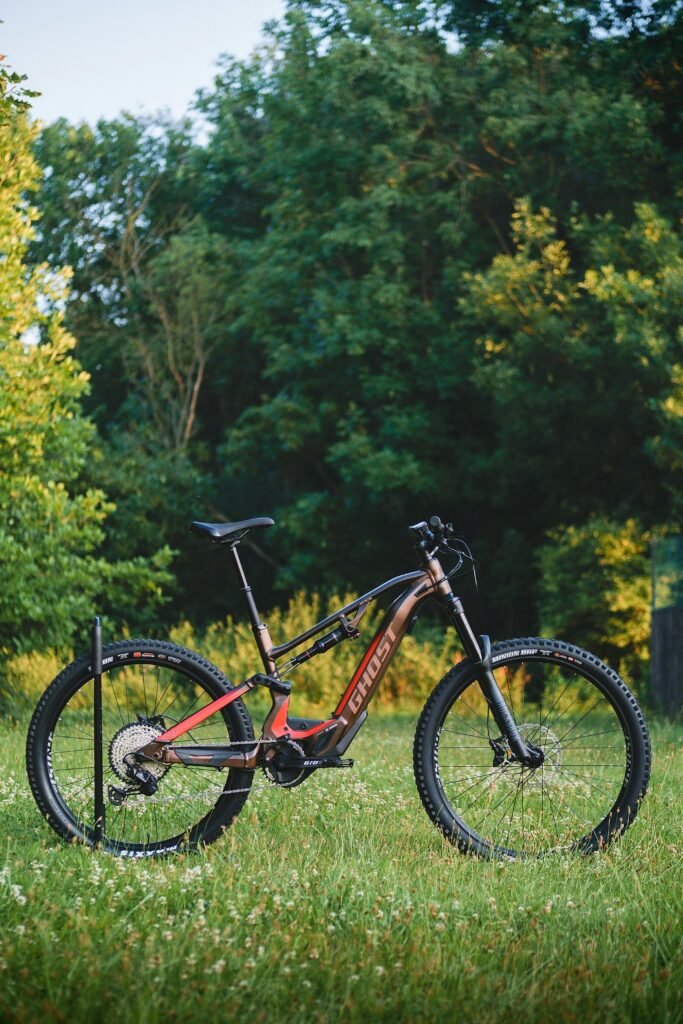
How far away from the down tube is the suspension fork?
0.18 m

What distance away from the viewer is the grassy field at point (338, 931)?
291 cm

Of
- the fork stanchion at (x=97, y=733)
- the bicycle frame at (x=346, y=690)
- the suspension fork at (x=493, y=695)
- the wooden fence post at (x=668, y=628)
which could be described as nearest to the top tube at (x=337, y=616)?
the bicycle frame at (x=346, y=690)

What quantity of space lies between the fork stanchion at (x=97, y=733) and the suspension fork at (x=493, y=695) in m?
1.34

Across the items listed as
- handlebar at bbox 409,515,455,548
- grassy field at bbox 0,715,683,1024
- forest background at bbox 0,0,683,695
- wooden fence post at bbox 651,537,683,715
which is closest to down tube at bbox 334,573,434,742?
handlebar at bbox 409,515,455,548

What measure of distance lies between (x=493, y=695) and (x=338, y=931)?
1376 millimetres

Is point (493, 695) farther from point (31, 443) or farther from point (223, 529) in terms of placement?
point (31, 443)

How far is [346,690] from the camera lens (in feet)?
14.6

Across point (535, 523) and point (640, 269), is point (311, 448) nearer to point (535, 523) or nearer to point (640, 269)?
point (535, 523)

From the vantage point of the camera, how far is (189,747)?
446 cm

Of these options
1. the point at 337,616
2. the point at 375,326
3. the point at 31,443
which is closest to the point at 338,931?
the point at 337,616

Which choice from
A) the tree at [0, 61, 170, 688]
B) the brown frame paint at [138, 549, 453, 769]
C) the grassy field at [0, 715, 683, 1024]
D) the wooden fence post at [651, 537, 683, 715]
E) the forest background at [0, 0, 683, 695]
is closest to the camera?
the grassy field at [0, 715, 683, 1024]

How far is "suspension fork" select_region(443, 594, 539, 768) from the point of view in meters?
4.53

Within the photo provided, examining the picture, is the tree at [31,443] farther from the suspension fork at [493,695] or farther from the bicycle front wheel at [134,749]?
the suspension fork at [493,695]

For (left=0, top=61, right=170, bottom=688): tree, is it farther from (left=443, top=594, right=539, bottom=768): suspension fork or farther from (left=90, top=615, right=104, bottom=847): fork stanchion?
(left=443, top=594, right=539, bottom=768): suspension fork
